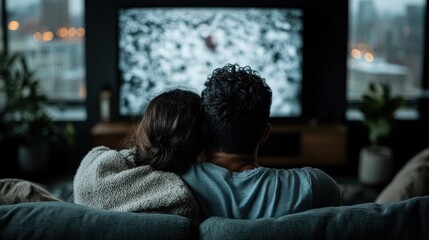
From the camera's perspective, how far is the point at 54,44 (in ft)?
19.4

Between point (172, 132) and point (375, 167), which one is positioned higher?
point (172, 132)

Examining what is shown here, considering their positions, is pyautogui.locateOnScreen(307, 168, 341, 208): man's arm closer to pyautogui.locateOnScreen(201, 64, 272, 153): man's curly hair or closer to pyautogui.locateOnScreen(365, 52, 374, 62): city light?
pyautogui.locateOnScreen(201, 64, 272, 153): man's curly hair

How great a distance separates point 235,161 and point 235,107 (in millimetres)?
172

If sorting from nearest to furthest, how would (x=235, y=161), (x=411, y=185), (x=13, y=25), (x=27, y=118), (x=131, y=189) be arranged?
(x=131, y=189)
(x=235, y=161)
(x=411, y=185)
(x=27, y=118)
(x=13, y=25)

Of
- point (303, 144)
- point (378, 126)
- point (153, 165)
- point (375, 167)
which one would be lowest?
point (375, 167)

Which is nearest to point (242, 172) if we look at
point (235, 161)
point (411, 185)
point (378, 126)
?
point (235, 161)

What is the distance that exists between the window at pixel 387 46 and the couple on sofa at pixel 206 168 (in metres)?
4.33

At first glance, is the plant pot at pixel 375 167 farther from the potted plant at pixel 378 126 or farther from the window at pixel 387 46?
the window at pixel 387 46

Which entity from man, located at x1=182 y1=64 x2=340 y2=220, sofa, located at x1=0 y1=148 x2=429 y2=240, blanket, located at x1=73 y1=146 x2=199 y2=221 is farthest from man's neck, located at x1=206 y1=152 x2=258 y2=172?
sofa, located at x1=0 y1=148 x2=429 y2=240

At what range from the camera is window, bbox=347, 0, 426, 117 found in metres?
5.83

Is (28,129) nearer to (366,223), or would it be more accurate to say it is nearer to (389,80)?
(389,80)

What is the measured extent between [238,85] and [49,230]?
2.08 feet

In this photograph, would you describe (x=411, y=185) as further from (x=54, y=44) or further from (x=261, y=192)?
(x=54, y=44)

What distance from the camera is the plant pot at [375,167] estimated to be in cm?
526
